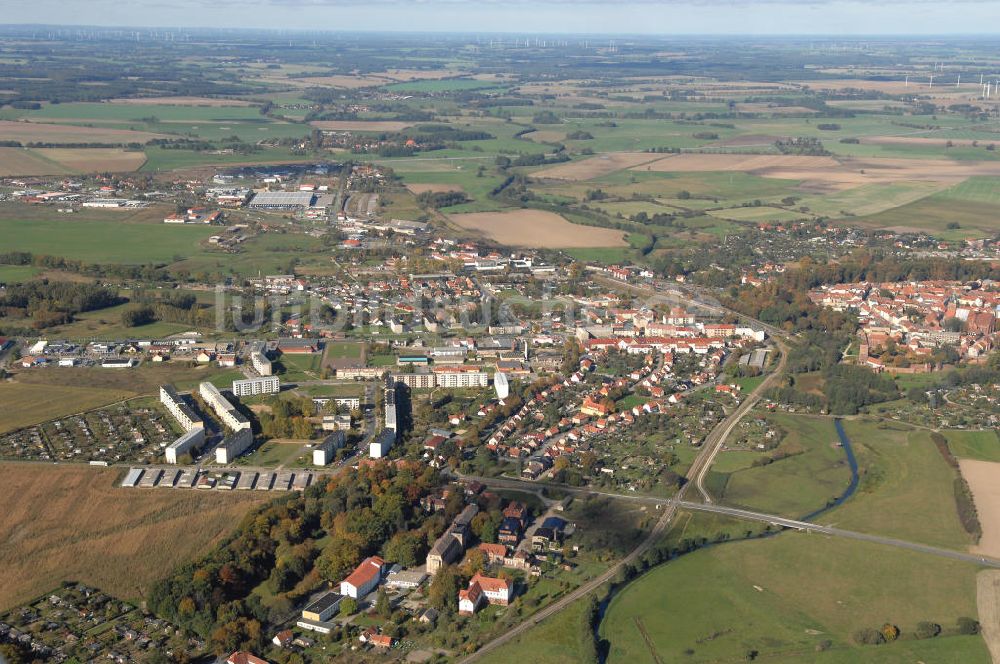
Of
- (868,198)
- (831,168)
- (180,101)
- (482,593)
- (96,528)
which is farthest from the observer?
(180,101)

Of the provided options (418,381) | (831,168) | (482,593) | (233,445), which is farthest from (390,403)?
(831,168)

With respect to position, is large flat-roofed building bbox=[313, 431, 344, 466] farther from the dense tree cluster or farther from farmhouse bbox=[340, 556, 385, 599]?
farmhouse bbox=[340, 556, 385, 599]

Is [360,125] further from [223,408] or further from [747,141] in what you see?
[223,408]

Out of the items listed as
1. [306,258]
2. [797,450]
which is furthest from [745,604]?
[306,258]

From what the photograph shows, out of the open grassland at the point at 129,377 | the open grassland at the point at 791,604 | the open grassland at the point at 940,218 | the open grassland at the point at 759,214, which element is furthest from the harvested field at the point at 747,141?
the open grassland at the point at 791,604

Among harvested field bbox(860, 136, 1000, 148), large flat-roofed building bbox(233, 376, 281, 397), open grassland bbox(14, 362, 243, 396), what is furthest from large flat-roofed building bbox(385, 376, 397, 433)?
harvested field bbox(860, 136, 1000, 148)
